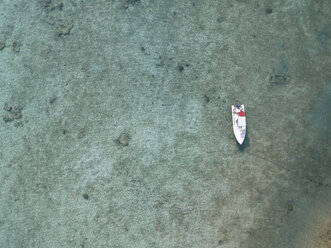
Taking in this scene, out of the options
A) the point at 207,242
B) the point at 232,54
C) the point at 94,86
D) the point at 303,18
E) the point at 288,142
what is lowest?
the point at 207,242

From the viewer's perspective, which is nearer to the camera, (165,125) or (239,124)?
(239,124)

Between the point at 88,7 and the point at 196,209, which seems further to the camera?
the point at 88,7

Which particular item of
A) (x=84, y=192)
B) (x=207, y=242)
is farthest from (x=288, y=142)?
(x=84, y=192)

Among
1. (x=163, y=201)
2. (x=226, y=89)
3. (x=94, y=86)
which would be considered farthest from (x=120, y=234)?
(x=226, y=89)

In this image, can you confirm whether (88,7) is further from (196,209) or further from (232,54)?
(196,209)

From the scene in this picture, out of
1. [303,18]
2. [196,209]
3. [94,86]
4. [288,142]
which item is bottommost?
[196,209]

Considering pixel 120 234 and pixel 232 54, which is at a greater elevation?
pixel 232 54

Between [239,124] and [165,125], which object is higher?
[239,124]

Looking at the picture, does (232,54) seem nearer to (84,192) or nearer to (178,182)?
(178,182)

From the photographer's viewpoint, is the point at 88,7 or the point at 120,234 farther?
the point at 88,7
